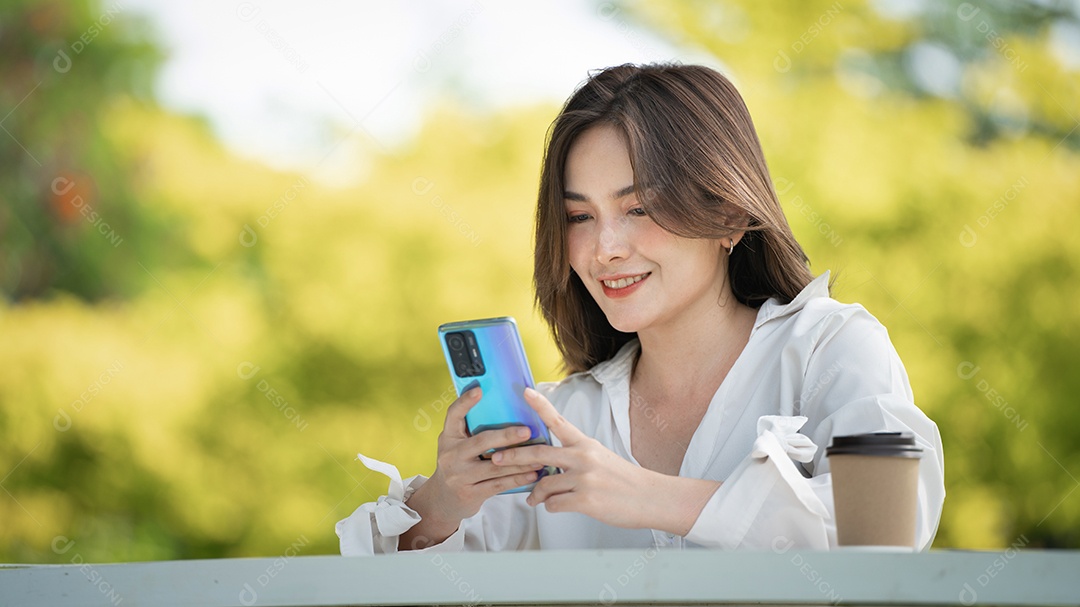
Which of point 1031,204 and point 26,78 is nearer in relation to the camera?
point 1031,204

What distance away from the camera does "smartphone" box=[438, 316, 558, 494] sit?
73.0 inches

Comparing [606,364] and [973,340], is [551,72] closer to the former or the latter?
[973,340]

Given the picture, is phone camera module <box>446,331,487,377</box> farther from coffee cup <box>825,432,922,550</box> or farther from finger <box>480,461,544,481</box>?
coffee cup <box>825,432,922,550</box>

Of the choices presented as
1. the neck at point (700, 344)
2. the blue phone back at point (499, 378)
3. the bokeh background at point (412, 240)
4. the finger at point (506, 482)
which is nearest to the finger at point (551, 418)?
the blue phone back at point (499, 378)

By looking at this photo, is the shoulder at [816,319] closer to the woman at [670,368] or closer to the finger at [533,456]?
the woman at [670,368]

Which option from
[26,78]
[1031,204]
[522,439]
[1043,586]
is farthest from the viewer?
[26,78]

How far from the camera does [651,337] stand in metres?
2.49

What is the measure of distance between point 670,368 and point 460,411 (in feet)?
2.31

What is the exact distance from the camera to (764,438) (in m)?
1.71

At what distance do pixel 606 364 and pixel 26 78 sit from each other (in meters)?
5.93

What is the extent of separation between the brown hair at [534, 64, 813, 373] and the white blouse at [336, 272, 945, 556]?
13 centimetres

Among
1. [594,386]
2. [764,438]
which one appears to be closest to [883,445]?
[764,438]

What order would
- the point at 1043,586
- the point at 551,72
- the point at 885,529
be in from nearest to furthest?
the point at 1043,586
the point at 885,529
the point at 551,72

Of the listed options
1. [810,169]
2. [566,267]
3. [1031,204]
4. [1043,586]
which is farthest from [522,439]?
[1031,204]
